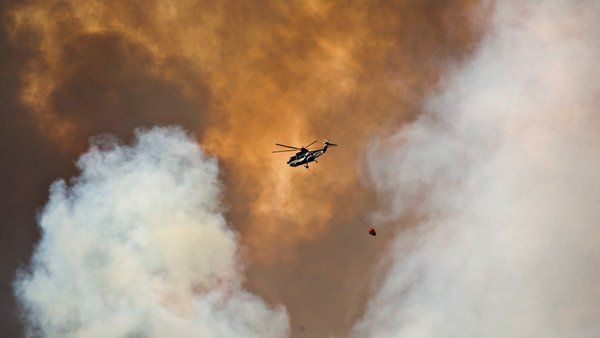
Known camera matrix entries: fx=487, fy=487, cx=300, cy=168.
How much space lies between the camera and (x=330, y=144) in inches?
6280

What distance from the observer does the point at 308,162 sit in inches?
6319

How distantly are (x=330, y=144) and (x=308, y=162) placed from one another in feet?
30.7

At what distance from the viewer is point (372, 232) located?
498ft

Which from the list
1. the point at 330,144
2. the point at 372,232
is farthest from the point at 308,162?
the point at 372,232

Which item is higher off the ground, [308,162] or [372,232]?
[308,162]

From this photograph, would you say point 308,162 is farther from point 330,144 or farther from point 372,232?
point 372,232

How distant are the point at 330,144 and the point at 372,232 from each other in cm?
3153

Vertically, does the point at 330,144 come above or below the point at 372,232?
above

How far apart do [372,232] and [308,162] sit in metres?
30.8
